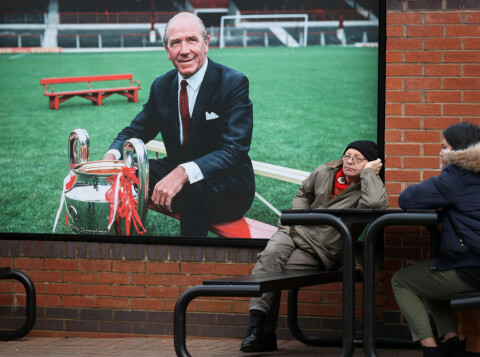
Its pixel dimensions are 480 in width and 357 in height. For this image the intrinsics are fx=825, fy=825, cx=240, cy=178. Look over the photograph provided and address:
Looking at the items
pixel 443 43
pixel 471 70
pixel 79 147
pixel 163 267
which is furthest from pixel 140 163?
pixel 471 70

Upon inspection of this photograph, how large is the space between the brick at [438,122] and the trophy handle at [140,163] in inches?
86.2

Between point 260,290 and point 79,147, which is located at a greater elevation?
point 79,147

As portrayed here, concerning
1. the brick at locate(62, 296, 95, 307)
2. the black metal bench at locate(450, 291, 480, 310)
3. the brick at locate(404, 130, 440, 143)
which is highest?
the brick at locate(404, 130, 440, 143)

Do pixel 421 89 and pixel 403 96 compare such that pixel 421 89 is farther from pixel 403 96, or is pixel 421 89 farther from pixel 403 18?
pixel 403 18

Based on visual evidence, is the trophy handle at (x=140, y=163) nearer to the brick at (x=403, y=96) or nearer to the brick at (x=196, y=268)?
the brick at (x=196, y=268)

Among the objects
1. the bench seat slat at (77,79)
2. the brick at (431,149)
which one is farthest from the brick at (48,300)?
the brick at (431,149)

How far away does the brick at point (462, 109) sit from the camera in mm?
5855

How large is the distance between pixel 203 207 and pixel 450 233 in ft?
7.55

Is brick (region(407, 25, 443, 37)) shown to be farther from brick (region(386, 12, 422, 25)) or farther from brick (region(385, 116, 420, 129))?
brick (region(385, 116, 420, 129))

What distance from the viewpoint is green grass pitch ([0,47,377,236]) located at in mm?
6289

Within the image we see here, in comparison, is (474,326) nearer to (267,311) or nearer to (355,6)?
(267,311)

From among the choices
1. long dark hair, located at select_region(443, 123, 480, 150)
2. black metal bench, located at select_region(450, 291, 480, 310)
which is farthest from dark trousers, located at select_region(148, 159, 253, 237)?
black metal bench, located at select_region(450, 291, 480, 310)

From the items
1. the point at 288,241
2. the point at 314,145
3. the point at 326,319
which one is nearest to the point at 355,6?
the point at 314,145

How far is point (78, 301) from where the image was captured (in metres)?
6.50
